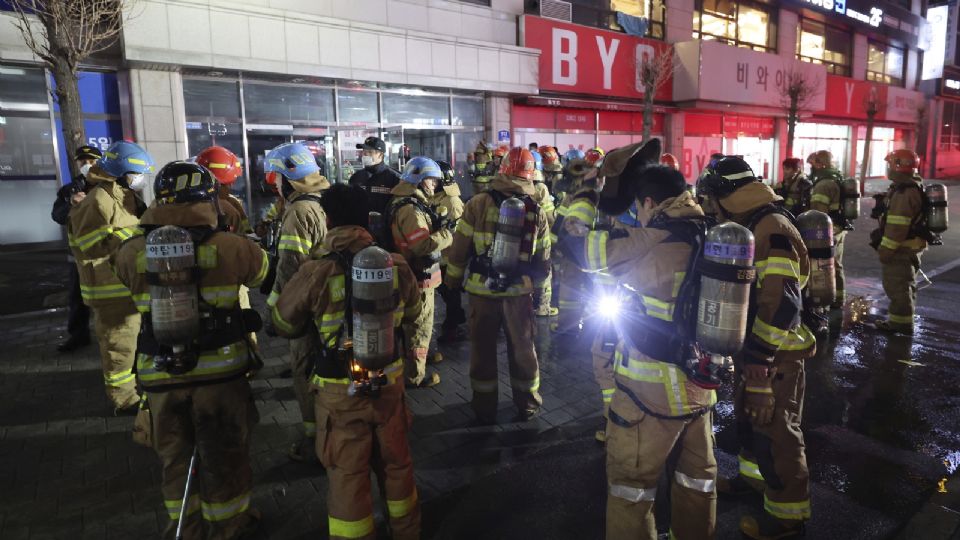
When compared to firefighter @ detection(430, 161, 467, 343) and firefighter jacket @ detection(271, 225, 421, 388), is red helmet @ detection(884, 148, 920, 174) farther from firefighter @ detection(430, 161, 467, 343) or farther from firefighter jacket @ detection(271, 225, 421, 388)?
firefighter jacket @ detection(271, 225, 421, 388)

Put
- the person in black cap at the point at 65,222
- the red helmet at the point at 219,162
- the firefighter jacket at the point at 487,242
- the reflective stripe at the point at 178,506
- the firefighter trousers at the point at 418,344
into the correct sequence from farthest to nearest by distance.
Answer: the person in black cap at the point at 65,222 → the firefighter trousers at the point at 418,344 → the red helmet at the point at 219,162 → the firefighter jacket at the point at 487,242 → the reflective stripe at the point at 178,506

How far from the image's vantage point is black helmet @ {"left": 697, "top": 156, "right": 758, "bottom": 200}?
3168mm

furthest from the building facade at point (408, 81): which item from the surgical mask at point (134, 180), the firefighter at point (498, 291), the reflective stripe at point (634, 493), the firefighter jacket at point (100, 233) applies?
the reflective stripe at point (634, 493)

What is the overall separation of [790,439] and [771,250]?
1108 mm

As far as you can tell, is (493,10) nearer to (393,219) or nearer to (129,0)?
(129,0)

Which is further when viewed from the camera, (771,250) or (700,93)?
(700,93)

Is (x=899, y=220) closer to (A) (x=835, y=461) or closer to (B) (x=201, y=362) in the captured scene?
(A) (x=835, y=461)

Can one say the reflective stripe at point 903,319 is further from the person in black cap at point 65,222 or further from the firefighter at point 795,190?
the person in black cap at point 65,222

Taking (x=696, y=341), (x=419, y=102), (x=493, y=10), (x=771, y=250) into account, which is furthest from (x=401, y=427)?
(x=493, y=10)

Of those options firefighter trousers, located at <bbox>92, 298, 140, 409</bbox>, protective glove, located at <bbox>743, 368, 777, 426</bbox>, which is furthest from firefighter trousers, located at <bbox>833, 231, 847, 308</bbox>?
firefighter trousers, located at <bbox>92, 298, 140, 409</bbox>

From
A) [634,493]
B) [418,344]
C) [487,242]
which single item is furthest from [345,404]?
[418,344]

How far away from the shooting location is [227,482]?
10.3 ft

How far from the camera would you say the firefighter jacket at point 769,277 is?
9.73 ft

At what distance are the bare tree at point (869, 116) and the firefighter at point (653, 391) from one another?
3031cm
